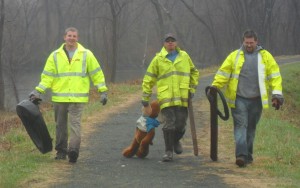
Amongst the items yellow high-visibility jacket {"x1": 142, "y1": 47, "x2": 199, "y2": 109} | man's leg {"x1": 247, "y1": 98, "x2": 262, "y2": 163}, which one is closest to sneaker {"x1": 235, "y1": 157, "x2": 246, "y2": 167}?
man's leg {"x1": 247, "y1": 98, "x2": 262, "y2": 163}

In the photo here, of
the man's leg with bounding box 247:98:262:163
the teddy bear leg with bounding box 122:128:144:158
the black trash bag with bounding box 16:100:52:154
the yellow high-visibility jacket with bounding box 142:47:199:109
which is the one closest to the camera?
the man's leg with bounding box 247:98:262:163

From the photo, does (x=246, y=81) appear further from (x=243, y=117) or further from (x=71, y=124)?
(x=71, y=124)

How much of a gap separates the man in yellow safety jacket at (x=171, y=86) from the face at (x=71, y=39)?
122 cm

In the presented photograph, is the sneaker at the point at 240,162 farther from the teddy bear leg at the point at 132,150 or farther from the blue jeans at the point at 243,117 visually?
the teddy bear leg at the point at 132,150

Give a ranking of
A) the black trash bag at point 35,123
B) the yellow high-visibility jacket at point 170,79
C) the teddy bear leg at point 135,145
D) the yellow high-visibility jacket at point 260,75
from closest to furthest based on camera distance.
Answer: the yellow high-visibility jacket at point 260,75 < the black trash bag at point 35,123 < the yellow high-visibility jacket at point 170,79 < the teddy bear leg at point 135,145

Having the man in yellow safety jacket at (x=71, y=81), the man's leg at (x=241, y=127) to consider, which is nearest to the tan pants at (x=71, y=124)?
the man in yellow safety jacket at (x=71, y=81)

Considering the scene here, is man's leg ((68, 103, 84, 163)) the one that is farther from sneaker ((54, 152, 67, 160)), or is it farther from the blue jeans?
the blue jeans

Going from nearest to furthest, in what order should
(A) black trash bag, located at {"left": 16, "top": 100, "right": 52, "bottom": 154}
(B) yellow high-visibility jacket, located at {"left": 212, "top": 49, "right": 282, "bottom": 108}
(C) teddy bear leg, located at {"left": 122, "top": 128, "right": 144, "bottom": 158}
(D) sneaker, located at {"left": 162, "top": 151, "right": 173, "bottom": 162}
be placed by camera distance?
(B) yellow high-visibility jacket, located at {"left": 212, "top": 49, "right": 282, "bottom": 108}, (A) black trash bag, located at {"left": 16, "top": 100, "right": 52, "bottom": 154}, (D) sneaker, located at {"left": 162, "top": 151, "right": 173, "bottom": 162}, (C) teddy bear leg, located at {"left": 122, "top": 128, "right": 144, "bottom": 158}

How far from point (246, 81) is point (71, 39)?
2.66m

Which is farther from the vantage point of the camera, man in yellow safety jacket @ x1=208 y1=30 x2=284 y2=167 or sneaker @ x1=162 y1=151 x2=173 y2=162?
sneaker @ x1=162 y1=151 x2=173 y2=162

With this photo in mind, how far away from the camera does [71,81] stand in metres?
8.56

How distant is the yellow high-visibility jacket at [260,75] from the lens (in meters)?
8.27

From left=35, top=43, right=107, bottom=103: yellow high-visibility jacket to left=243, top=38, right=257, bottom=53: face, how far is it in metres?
2.19

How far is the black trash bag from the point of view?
8594 millimetres
